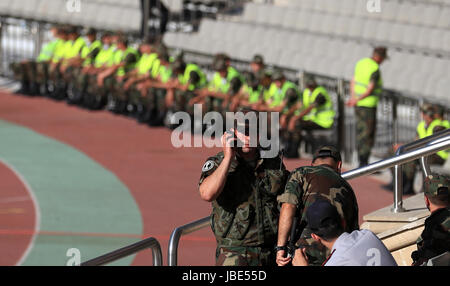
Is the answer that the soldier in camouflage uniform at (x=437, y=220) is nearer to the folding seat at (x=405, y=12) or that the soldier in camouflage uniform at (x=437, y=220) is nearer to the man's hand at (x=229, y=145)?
the man's hand at (x=229, y=145)

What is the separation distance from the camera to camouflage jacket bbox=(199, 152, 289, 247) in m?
7.08

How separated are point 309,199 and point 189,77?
11645 mm

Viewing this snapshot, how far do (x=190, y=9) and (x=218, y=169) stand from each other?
2035cm

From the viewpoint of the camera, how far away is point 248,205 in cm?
709

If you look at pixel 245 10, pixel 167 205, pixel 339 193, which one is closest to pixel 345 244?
pixel 339 193

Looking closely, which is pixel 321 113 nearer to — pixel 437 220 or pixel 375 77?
A: pixel 375 77

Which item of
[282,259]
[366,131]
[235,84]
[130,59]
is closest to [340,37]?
[130,59]

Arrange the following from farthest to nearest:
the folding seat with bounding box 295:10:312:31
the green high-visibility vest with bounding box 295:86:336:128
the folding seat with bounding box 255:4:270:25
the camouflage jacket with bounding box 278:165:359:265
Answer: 1. the folding seat with bounding box 255:4:270:25
2. the folding seat with bounding box 295:10:312:31
3. the green high-visibility vest with bounding box 295:86:336:128
4. the camouflage jacket with bounding box 278:165:359:265

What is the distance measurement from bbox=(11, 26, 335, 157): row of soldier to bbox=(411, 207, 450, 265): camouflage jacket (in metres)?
9.00

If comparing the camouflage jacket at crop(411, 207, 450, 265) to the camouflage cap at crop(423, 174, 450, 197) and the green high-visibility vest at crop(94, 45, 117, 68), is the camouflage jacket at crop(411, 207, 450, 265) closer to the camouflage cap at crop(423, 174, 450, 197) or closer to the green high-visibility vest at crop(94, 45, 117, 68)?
the camouflage cap at crop(423, 174, 450, 197)

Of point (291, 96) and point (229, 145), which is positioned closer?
point (229, 145)

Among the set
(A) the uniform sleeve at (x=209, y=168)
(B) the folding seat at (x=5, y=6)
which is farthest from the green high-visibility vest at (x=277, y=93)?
(B) the folding seat at (x=5, y=6)

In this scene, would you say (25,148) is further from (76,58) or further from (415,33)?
(415,33)

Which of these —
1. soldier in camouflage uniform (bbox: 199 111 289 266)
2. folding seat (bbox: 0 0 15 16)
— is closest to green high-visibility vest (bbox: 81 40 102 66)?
folding seat (bbox: 0 0 15 16)
